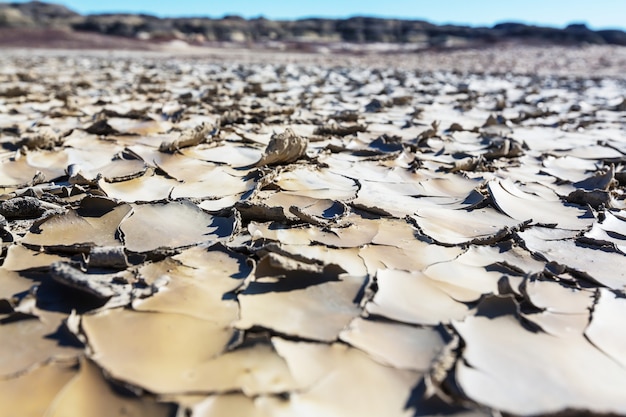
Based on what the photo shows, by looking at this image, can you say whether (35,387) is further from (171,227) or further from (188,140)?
(188,140)

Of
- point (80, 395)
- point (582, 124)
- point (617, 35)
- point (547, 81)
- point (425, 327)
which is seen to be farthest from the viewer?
point (617, 35)

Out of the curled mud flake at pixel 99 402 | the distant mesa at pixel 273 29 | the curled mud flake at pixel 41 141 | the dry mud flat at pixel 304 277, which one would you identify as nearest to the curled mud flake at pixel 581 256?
the dry mud flat at pixel 304 277

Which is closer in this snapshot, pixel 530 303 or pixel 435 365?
pixel 435 365

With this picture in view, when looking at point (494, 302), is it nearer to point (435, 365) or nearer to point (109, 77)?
point (435, 365)

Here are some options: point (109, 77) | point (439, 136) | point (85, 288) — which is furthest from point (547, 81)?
point (85, 288)

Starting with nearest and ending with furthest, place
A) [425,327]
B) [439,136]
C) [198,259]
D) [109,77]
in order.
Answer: [425,327] < [198,259] < [439,136] < [109,77]

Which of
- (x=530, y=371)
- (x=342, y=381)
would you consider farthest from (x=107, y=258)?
(x=530, y=371)

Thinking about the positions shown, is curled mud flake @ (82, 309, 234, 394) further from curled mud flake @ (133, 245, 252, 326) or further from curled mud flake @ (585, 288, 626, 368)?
curled mud flake @ (585, 288, 626, 368)
